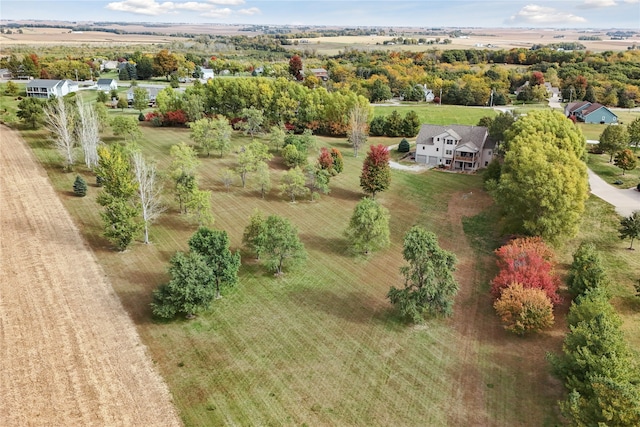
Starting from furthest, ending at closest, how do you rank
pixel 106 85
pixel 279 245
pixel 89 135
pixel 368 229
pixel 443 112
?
pixel 106 85
pixel 443 112
pixel 89 135
pixel 368 229
pixel 279 245

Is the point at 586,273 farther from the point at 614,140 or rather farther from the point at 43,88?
the point at 43,88

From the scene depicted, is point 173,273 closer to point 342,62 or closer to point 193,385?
point 193,385

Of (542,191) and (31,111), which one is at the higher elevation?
(31,111)

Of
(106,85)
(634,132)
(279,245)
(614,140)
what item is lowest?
(279,245)

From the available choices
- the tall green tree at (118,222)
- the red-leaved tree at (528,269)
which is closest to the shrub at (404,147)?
the red-leaved tree at (528,269)

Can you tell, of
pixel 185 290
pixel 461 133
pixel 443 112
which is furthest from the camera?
pixel 443 112

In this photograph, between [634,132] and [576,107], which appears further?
[576,107]

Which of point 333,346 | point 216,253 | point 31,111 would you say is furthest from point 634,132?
point 31,111
